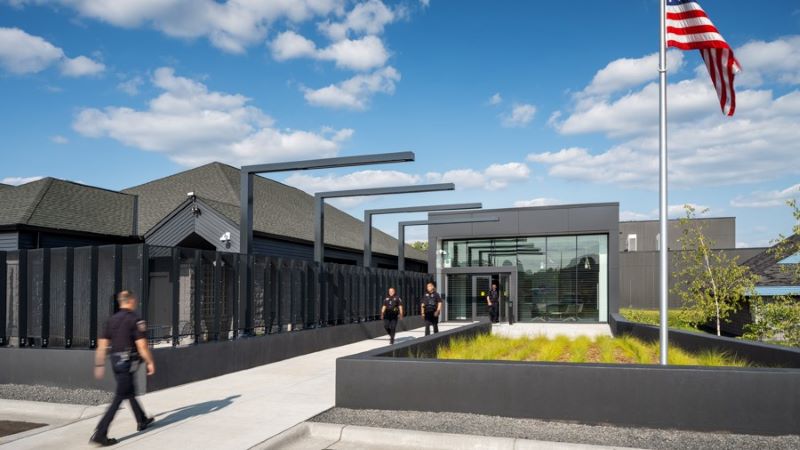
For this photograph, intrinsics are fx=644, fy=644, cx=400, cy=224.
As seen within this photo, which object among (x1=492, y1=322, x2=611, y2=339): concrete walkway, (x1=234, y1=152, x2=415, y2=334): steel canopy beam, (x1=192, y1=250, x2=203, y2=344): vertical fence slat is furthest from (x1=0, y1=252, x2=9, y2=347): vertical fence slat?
(x1=492, y1=322, x2=611, y2=339): concrete walkway

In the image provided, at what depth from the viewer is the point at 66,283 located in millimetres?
11891

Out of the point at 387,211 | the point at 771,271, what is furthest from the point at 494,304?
the point at 771,271

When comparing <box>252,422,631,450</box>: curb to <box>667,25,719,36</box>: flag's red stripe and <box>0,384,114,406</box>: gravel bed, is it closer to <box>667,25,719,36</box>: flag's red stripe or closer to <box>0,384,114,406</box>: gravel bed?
<box>0,384,114,406</box>: gravel bed

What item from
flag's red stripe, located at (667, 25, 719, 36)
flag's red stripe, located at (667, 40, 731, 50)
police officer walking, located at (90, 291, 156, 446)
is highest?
flag's red stripe, located at (667, 25, 719, 36)

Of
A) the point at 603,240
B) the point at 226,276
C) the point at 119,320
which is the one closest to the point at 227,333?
the point at 226,276

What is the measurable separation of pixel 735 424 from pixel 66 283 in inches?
437

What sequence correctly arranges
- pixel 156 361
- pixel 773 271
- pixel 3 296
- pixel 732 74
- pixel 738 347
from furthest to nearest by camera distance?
pixel 773 271
pixel 3 296
pixel 156 361
pixel 738 347
pixel 732 74

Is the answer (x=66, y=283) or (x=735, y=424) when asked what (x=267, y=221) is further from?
(x=735, y=424)

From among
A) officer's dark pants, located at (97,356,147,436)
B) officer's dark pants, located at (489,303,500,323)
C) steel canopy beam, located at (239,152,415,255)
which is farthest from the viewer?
officer's dark pants, located at (489,303,500,323)

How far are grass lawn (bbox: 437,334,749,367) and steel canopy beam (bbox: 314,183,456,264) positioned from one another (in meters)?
6.85

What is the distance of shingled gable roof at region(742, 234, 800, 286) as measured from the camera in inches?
862

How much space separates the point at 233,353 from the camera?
13445mm

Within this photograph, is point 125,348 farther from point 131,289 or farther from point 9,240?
point 9,240

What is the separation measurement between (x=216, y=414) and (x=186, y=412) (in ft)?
1.71
